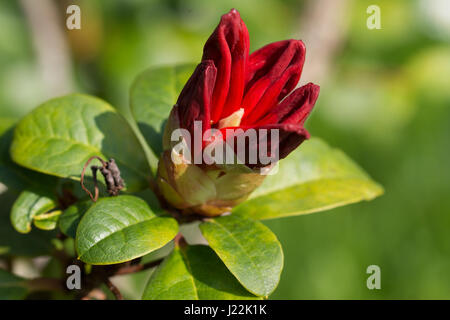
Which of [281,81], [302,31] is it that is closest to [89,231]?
[281,81]

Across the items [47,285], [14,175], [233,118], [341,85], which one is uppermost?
[233,118]

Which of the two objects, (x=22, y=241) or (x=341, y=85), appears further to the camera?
(x=341, y=85)

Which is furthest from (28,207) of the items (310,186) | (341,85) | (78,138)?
(341,85)

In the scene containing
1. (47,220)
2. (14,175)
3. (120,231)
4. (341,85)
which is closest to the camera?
(120,231)

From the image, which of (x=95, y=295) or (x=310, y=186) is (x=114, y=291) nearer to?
Answer: (x=95, y=295)

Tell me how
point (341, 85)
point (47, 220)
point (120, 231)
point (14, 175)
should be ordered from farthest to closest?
point (341, 85)
point (14, 175)
point (47, 220)
point (120, 231)

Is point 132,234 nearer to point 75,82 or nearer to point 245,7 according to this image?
point 75,82
